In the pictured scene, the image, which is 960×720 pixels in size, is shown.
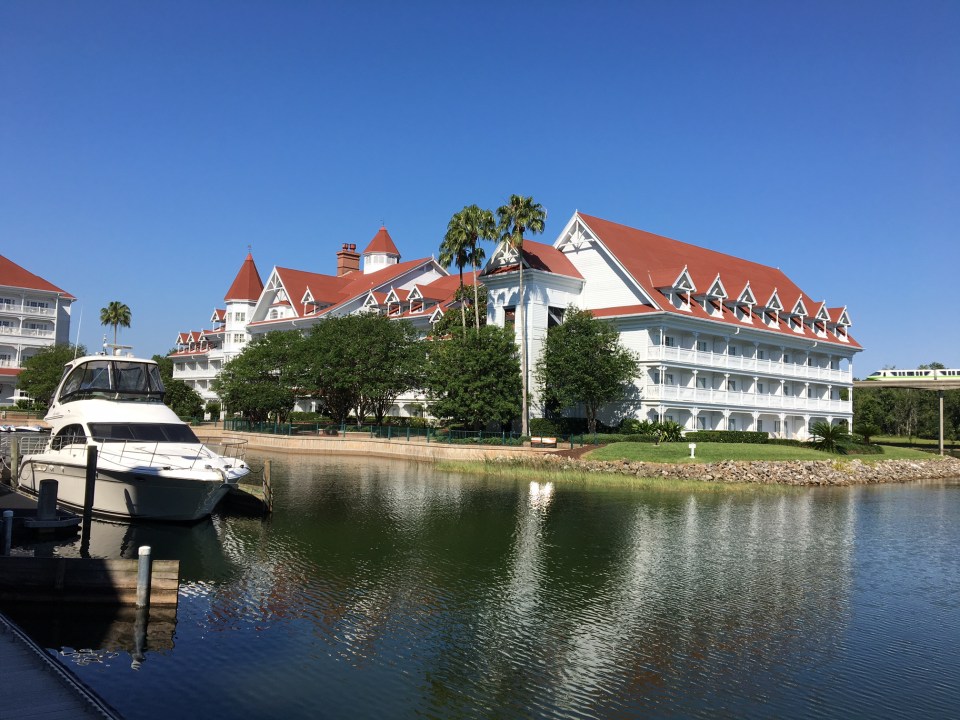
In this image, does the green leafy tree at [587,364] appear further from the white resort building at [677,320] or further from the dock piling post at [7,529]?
the dock piling post at [7,529]

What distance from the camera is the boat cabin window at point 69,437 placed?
1056 inches

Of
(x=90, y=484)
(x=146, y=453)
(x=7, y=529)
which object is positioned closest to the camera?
(x=7, y=529)

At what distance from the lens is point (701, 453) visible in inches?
1817

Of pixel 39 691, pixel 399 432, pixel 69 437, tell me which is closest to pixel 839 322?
pixel 399 432

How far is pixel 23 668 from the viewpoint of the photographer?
1104cm

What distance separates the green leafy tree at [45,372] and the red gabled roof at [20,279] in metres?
23.2

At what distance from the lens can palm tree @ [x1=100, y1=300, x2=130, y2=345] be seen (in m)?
105

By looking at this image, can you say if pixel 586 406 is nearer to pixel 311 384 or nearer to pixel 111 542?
pixel 311 384

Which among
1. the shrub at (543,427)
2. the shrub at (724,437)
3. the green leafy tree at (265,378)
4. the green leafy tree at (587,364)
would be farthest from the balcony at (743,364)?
the green leafy tree at (265,378)

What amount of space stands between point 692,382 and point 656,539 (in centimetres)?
3659

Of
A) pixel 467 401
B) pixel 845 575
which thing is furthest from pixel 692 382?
pixel 845 575

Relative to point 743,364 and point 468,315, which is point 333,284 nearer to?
point 468,315

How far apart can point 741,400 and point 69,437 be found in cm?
5030

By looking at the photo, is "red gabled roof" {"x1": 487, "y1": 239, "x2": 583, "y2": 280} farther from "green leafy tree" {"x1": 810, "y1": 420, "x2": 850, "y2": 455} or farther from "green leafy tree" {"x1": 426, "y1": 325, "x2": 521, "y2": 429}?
"green leafy tree" {"x1": 810, "y1": 420, "x2": 850, "y2": 455}
